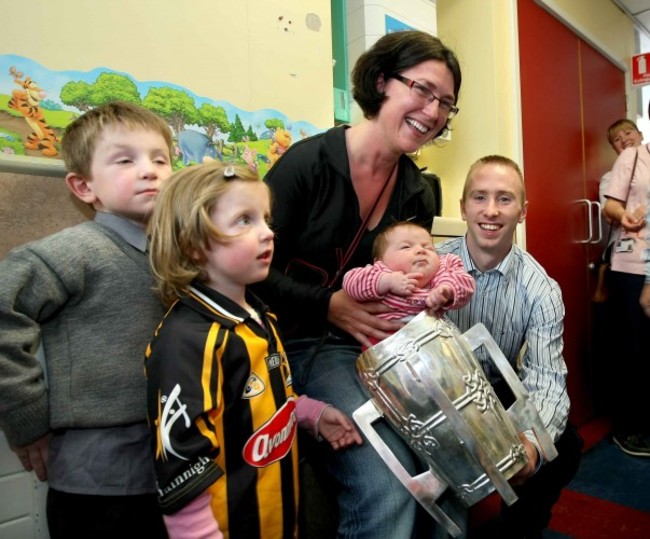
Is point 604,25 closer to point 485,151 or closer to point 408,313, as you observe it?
point 485,151

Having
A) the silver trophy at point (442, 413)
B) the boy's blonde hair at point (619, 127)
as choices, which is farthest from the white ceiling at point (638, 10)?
the silver trophy at point (442, 413)

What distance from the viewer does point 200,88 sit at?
1387 millimetres

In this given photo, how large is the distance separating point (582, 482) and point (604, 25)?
10.2ft

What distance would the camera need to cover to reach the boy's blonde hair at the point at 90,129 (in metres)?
1.00

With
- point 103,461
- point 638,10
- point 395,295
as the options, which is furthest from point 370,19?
point 638,10

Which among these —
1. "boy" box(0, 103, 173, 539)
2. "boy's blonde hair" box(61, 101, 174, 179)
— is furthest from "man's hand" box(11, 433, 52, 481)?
"boy's blonde hair" box(61, 101, 174, 179)

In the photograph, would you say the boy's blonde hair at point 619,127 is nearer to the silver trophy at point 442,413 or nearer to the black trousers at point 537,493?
the black trousers at point 537,493

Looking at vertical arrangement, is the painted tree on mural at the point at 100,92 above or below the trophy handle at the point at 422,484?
above

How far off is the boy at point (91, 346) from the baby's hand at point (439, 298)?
0.58 metres

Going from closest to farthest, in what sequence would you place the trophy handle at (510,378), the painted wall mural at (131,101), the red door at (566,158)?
the trophy handle at (510,378) < the painted wall mural at (131,101) < the red door at (566,158)

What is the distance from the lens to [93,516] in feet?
2.88

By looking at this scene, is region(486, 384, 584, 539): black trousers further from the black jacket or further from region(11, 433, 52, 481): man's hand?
region(11, 433, 52, 481): man's hand

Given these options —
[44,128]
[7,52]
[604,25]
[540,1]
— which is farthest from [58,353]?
[604,25]

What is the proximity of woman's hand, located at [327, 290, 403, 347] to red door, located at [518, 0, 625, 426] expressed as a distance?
1833 mm
